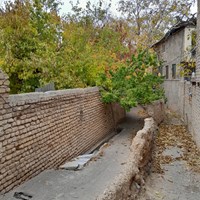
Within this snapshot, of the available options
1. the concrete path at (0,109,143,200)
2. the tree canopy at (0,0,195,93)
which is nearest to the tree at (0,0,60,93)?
the tree canopy at (0,0,195,93)

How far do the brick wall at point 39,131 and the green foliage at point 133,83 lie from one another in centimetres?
236

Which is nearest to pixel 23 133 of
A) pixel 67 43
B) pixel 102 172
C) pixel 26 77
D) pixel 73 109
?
pixel 102 172

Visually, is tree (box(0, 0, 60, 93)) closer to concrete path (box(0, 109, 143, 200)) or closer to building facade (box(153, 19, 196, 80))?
concrete path (box(0, 109, 143, 200))

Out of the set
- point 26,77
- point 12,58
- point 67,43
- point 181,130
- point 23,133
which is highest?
point 67,43

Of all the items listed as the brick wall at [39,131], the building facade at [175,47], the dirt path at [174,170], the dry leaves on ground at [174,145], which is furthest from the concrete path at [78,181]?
the building facade at [175,47]

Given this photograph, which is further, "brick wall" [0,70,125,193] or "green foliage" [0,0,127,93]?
"green foliage" [0,0,127,93]

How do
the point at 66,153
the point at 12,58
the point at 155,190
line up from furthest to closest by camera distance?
the point at 12,58, the point at 66,153, the point at 155,190

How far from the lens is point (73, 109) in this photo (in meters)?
9.71

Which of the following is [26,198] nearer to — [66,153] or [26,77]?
[66,153]

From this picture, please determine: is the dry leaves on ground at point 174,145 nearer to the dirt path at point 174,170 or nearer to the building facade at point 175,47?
the dirt path at point 174,170

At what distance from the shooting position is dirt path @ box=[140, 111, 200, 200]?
22.5 feet

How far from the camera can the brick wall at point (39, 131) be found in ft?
19.2

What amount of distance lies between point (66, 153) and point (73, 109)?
5.53 ft

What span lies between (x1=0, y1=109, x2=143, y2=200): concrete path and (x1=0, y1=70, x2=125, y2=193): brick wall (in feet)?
1.04
